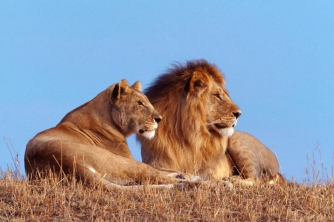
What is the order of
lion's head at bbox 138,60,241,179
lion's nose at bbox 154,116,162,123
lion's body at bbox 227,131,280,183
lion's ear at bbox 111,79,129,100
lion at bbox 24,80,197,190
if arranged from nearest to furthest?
lion at bbox 24,80,197,190
lion's ear at bbox 111,79,129,100
lion's nose at bbox 154,116,162,123
lion's head at bbox 138,60,241,179
lion's body at bbox 227,131,280,183

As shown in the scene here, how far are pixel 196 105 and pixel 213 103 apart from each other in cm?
20

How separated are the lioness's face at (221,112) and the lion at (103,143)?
895mm

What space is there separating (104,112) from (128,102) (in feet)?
0.93

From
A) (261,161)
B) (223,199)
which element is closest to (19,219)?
(223,199)

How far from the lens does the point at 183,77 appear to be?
9555mm

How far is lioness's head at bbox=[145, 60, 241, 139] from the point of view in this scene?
9391 mm

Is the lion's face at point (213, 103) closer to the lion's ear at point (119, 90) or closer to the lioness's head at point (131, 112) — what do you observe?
the lioness's head at point (131, 112)

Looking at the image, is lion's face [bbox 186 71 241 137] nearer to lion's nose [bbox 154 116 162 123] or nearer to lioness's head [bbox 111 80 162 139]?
lion's nose [bbox 154 116 162 123]

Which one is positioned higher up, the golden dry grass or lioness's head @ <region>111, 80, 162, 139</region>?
lioness's head @ <region>111, 80, 162, 139</region>

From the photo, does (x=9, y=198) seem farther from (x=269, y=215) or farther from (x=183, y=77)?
(x=183, y=77)

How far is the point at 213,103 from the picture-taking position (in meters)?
9.42

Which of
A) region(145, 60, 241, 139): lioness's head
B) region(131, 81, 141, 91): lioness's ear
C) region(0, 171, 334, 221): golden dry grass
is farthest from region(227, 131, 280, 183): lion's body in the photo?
region(0, 171, 334, 221): golden dry grass

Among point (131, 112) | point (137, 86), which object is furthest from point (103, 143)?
point (137, 86)

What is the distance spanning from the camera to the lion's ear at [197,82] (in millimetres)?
9398
